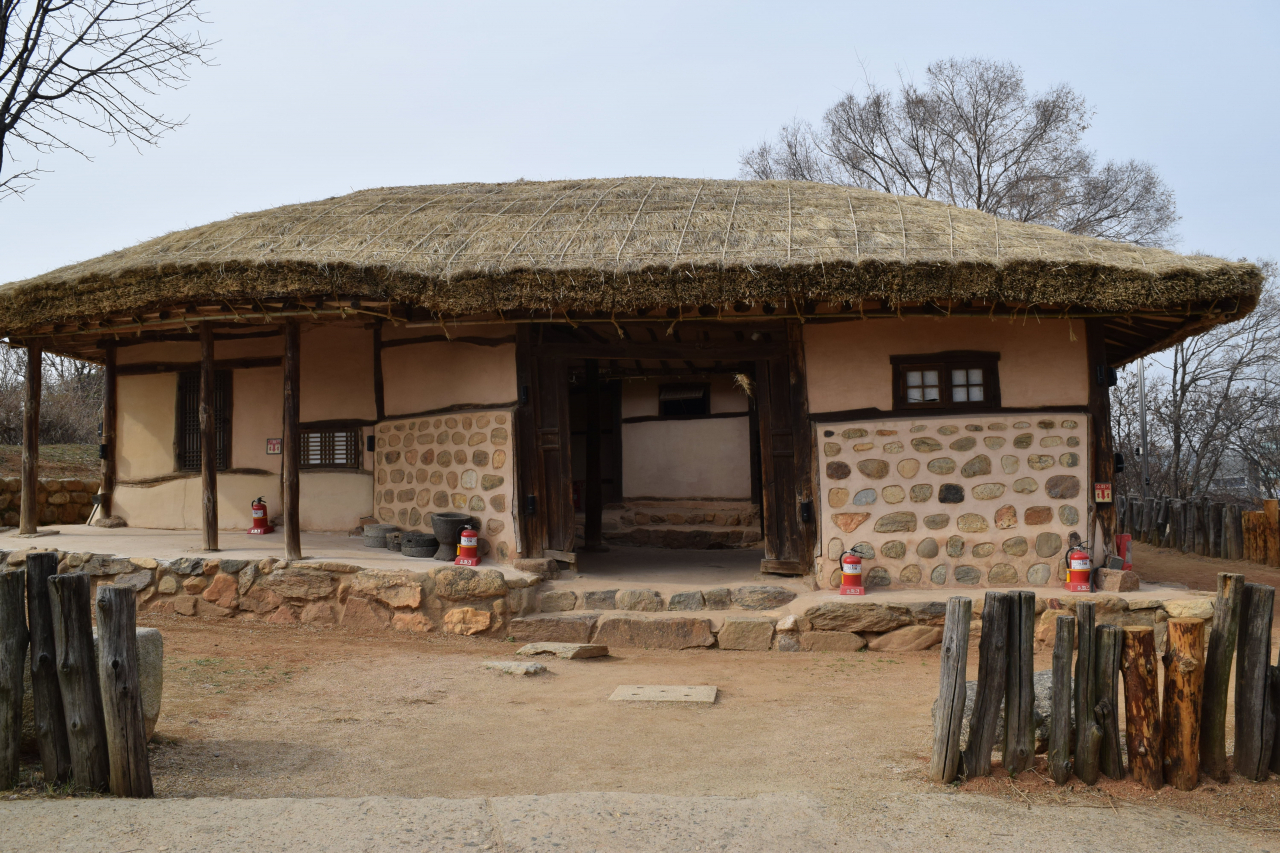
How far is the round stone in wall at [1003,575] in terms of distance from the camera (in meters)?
7.30

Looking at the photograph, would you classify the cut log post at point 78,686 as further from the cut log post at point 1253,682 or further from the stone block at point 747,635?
the stone block at point 747,635

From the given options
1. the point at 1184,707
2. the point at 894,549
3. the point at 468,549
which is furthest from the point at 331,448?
the point at 1184,707

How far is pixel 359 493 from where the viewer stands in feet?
29.7

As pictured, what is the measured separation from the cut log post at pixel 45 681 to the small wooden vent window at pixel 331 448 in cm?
557

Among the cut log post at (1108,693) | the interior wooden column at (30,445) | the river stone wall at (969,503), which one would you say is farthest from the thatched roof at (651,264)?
the cut log post at (1108,693)

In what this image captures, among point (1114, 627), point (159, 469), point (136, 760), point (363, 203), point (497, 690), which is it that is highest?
point (363, 203)

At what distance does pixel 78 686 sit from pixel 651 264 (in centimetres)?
462

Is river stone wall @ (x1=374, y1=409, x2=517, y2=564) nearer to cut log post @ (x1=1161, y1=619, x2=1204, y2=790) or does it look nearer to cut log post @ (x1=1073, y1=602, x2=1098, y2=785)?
cut log post @ (x1=1073, y1=602, x2=1098, y2=785)

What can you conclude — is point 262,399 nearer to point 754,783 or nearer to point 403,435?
point 403,435

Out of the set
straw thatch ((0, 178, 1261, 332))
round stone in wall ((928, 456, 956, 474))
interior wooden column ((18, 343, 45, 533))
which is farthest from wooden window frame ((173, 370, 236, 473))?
round stone in wall ((928, 456, 956, 474))

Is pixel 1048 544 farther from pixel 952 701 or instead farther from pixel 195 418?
pixel 195 418

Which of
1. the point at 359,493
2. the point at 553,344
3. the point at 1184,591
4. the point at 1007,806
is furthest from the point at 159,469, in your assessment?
the point at 1184,591

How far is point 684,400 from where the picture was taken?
13844 millimetres

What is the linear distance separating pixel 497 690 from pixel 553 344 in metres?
3.26
